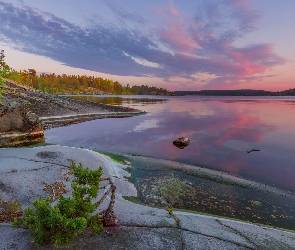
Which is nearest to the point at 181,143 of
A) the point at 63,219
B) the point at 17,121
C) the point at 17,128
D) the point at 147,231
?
the point at 17,128

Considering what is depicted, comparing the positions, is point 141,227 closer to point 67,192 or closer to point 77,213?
point 77,213

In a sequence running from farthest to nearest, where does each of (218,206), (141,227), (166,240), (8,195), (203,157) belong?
1. (203,157)
2. (218,206)
3. (8,195)
4. (141,227)
5. (166,240)

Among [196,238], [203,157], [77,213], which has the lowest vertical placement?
[203,157]

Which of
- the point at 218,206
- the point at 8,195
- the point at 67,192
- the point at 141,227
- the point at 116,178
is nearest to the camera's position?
the point at 141,227

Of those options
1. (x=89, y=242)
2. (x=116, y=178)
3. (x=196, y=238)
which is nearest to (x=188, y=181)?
(x=116, y=178)

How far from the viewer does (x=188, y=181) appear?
18.2 m

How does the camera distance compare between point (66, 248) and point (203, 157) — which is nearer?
point (66, 248)

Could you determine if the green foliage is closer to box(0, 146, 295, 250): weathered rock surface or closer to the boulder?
box(0, 146, 295, 250): weathered rock surface

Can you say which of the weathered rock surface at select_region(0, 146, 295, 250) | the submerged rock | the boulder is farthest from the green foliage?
the submerged rock

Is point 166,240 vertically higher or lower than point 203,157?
higher

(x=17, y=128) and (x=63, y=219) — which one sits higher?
(x=63, y=219)

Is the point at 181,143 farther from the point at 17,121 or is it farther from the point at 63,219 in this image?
the point at 63,219

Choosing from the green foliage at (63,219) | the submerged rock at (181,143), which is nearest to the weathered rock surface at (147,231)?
the green foliage at (63,219)

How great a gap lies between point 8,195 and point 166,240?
838 cm
